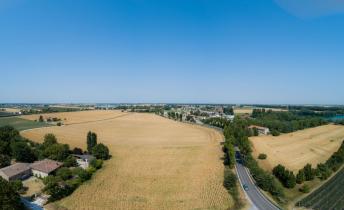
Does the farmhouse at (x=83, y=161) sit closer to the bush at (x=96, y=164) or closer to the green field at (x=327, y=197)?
the bush at (x=96, y=164)

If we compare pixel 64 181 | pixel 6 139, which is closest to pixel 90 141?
pixel 64 181

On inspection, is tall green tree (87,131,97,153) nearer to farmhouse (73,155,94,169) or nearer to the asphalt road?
farmhouse (73,155,94,169)

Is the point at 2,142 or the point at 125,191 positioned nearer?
the point at 125,191

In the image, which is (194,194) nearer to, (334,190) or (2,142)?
(334,190)

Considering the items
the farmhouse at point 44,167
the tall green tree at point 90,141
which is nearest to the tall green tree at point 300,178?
the farmhouse at point 44,167

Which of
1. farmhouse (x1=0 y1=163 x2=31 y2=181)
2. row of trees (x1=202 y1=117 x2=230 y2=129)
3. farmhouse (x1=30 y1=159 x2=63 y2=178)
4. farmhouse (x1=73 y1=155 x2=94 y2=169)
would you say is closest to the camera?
farmhouse (x1=0 y1=163 x2=31 y2=181)

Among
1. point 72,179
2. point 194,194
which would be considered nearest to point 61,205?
point 72,179

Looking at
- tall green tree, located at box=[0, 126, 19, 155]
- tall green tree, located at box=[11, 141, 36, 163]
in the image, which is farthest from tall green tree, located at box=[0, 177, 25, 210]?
tall green tree, located at box=[0, 126, 19, 155]
